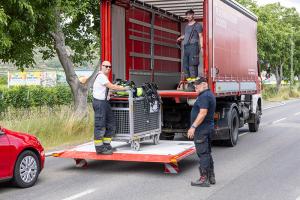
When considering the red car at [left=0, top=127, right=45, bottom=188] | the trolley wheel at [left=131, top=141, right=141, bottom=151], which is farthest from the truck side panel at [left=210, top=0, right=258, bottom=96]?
the red car at [left=0, top=127, right=45, bottom=188]

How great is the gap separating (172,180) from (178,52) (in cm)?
710

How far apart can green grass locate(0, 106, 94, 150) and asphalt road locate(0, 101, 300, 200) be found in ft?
7.78

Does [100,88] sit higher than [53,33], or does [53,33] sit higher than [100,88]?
[53,33]

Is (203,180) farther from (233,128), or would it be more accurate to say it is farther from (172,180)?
(233,128)

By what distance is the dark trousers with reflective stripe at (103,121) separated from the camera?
30.3 ft

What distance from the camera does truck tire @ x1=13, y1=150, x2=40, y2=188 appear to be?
7.60 metres

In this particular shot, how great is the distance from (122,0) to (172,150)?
390 centimetres

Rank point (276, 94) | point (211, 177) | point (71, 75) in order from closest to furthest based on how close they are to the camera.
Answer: point (211, 177) < point (71, 75) < point (276, 94)

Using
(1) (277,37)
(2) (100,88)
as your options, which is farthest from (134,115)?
(1) (277,37)

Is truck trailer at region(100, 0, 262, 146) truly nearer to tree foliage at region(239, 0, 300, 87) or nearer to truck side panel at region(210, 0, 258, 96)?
truck side panel at region(210, 0, 258, 96)

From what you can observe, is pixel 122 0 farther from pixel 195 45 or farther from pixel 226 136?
pixel 226 136

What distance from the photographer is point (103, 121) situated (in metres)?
9.23

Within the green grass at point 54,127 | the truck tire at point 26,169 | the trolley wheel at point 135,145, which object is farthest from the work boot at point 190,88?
the truck tire at point 26,169

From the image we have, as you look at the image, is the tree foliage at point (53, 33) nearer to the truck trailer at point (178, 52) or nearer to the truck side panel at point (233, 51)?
the truck trailer at point (178, 52)
